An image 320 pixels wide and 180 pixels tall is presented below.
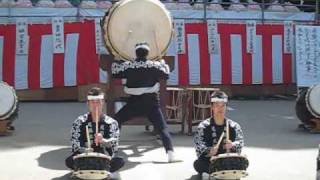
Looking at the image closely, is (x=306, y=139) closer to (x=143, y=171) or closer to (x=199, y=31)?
(x=143, y=171)

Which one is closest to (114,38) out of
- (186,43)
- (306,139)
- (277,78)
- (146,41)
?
(146,41)

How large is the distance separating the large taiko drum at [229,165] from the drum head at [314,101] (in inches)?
154

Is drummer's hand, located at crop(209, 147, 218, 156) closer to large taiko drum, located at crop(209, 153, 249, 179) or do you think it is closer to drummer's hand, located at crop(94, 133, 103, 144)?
large taiko drum, located at crop(209, 153, 249, 179)

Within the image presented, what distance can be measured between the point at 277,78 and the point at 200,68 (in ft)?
6.09

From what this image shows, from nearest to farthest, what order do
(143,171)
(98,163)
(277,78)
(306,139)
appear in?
(98,163), (143,171), (306,139), (277,78)

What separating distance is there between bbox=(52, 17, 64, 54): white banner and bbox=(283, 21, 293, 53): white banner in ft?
16.1

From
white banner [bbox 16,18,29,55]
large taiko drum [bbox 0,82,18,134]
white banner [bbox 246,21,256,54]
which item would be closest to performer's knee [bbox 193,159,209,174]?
large taiko drum [bbox 0,82,18,134]

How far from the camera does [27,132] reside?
9.48 metres

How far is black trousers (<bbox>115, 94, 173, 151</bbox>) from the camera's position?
7.70 m

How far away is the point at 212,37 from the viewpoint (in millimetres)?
13703

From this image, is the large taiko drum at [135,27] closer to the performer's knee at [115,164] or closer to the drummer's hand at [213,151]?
the performer's knee at [115,164]

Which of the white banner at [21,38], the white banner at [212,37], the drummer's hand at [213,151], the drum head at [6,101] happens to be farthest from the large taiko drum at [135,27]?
the white banner at [212,37]

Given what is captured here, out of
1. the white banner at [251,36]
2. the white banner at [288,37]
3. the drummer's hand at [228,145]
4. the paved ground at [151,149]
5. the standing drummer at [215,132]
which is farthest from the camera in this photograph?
the white banner at [288,37]

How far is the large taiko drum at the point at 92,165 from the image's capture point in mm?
6062
